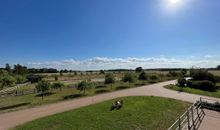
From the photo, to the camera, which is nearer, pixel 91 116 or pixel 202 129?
pixel 202 129

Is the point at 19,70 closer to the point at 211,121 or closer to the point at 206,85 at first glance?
the point at 206,85

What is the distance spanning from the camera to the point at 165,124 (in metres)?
13.1

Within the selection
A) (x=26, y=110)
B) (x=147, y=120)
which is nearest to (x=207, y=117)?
(x=147, y=120)

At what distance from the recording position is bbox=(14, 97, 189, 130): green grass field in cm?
1245

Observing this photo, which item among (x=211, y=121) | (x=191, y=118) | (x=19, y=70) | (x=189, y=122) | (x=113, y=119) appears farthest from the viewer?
(x=19, y=70)

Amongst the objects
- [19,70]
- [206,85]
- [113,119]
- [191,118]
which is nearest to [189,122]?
[191,118]

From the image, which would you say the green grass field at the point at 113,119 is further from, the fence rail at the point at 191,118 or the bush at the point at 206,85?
the bush at the point at 206,85

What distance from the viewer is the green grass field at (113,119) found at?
12.5 m

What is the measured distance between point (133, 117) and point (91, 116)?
3.38 metres

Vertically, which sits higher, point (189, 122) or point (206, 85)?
point (206, 85)

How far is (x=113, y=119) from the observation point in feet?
45.4

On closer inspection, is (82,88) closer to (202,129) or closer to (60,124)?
(60,124)

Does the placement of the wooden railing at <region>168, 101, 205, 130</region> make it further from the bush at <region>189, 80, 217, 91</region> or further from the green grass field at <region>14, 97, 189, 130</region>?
the bush at <region>189, 80, 217, 91</region>

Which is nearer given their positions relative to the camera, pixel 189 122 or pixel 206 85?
pixel 189 122
